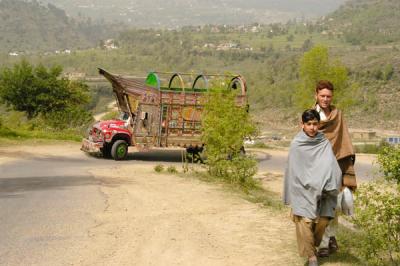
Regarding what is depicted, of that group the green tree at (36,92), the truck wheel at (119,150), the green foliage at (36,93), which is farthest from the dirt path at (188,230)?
the green tree at (36,92)

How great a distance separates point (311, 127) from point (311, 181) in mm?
545

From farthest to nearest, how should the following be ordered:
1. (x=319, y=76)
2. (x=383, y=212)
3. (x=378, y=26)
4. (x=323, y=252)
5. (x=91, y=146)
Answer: (x=378, y=26), (x=319, y=76), (x=91, y=146), (x=323, y=252), (x=383, y=212)

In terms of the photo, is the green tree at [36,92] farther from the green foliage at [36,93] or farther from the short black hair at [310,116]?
the short black hair at [310,116]

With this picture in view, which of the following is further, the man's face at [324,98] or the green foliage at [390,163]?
the man's face at [324,98]

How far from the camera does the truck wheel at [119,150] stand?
68.3 ft

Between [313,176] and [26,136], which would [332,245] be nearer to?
[313,176]

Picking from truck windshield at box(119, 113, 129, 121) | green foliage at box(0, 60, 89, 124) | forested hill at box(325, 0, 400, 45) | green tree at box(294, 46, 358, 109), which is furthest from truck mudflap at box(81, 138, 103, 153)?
forested hill at box(325, 0, 400, 45)

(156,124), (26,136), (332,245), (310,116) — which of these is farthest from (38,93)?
(310,116)

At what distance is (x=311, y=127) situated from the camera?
6512 mm

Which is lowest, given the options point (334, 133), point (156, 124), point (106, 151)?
point (106, 151)

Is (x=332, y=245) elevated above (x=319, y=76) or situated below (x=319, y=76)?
below

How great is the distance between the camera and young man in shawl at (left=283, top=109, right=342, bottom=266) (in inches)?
255

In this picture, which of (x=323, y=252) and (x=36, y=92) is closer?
(x=323, y=252)

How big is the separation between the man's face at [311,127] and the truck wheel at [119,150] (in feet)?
48.4
